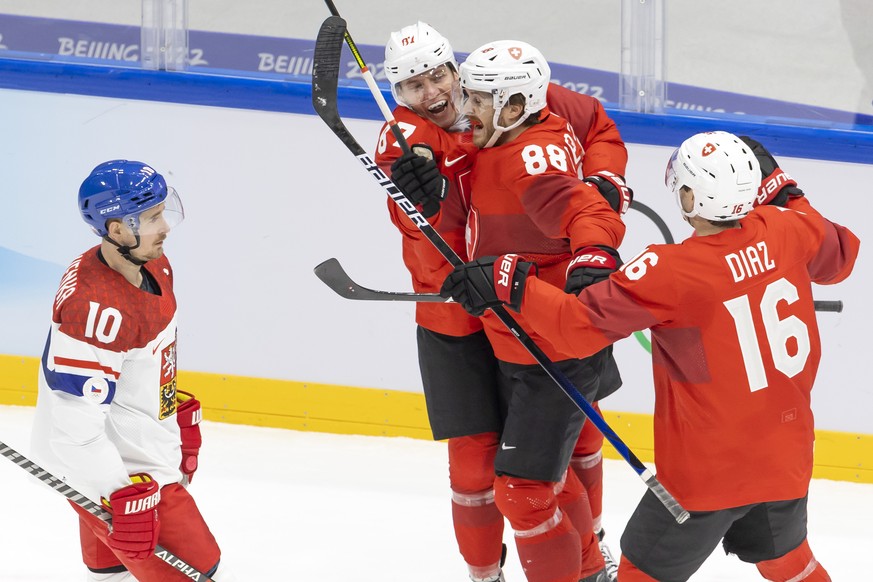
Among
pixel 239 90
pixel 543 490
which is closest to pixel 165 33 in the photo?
pixel 239 90

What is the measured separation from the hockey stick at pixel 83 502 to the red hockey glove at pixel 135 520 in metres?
0.03

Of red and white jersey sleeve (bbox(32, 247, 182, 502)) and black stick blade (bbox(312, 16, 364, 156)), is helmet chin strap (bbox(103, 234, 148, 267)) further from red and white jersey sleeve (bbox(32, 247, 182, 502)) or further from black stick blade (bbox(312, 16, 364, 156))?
black stick blade (bbox(312, 16, 364, 156))

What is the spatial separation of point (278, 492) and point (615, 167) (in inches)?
64.9

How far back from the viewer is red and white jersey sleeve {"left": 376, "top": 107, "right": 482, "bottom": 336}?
9.53 feet

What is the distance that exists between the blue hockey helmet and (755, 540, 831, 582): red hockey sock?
1.45 m

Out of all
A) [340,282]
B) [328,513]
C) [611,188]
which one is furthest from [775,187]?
[328,513]

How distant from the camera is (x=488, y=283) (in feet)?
8.36

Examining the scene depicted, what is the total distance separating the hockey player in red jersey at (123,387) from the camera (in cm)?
240

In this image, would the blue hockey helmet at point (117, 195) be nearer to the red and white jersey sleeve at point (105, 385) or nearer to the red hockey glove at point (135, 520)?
the red and white jersey sleeve at point (105, 385)

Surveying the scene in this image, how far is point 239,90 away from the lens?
425 centimetres

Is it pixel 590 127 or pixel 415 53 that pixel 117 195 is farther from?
pixel 590 127

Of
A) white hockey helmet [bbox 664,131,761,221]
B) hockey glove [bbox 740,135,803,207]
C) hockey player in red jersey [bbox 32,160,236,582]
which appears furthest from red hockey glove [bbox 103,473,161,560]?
hockey glove [bbox 740,135,803,207]

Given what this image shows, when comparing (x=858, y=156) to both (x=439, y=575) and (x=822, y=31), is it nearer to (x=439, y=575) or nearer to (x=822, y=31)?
(x=822, y=31)

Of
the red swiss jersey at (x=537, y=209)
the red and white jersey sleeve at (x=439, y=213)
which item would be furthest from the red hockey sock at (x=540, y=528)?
the red and white jersey sleeve at (x=439, y=213)
